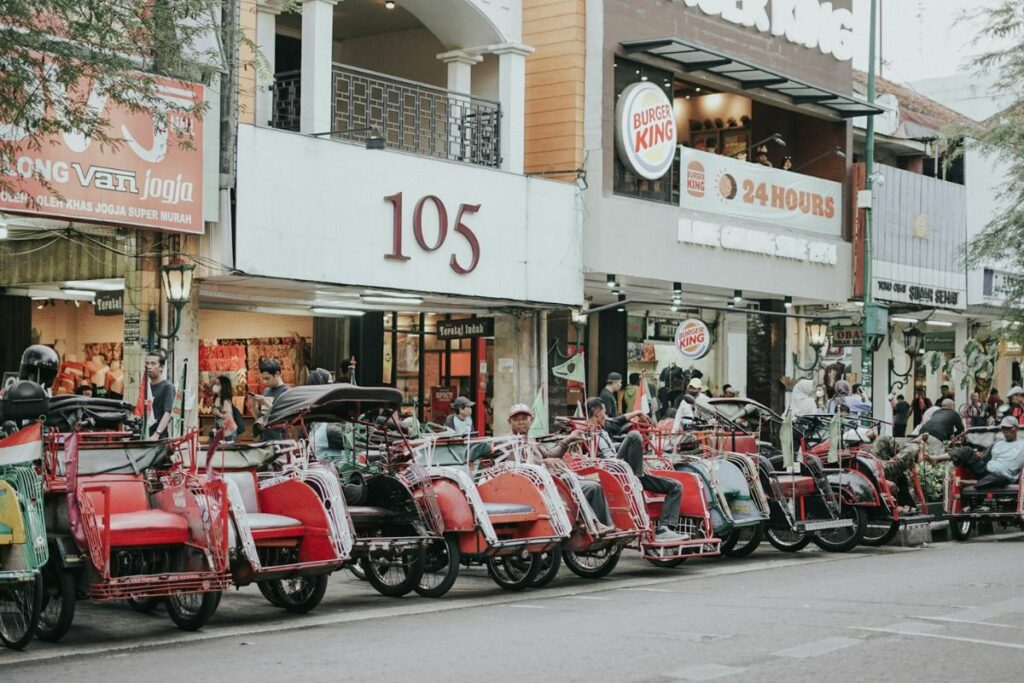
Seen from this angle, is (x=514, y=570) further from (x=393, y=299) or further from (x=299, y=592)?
(x=393, y=299)

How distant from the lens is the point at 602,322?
93.5 feet

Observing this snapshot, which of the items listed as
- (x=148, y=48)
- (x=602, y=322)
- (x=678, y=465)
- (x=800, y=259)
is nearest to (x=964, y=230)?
(x=800, y=259)

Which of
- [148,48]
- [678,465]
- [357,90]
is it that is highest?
[357,90]

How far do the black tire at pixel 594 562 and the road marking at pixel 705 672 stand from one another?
4.88 m

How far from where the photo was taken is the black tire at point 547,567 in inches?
515

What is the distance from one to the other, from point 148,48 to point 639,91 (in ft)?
42.6

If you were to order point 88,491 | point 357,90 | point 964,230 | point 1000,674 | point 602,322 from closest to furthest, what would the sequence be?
point 1000,674
point 88,491
point 357,90
point 602,322
point 964,230

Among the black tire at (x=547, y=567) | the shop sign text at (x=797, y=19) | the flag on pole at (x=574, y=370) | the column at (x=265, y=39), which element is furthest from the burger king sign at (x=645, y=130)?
the black tire at (x=547, y=567)

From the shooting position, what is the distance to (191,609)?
10742 millimetres

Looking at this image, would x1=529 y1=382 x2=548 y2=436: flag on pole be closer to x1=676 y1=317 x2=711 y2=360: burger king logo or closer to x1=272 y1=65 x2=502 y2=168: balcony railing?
x1=272 y1=65 x2=502 y2=168: balcony railing

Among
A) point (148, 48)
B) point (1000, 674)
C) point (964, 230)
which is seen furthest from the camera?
point (964, 230)

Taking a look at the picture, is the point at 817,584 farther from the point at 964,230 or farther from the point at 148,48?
the point at 964,230

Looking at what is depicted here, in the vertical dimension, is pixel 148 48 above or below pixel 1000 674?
above

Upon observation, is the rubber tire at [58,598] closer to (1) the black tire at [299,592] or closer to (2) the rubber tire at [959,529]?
(1) the black tire at [299,592]
